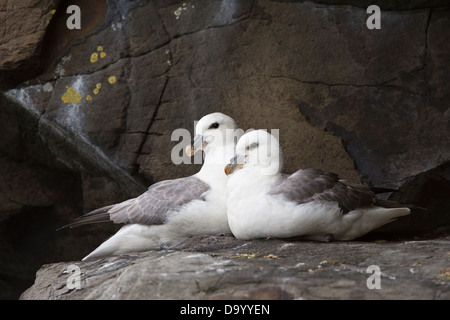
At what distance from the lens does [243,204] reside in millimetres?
4145

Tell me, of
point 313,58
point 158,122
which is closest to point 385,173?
point 313,58

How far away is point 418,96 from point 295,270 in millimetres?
2124

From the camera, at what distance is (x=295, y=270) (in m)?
3.21

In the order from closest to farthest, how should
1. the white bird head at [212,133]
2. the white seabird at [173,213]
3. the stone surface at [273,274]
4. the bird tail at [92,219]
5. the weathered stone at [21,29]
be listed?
1. the stone surface at [273,274]
2. the white seabird at [173,213]
3. the bird tail at [92,219]
4. the white bird head at [212,133]
5. the weathered stone at [21,29]

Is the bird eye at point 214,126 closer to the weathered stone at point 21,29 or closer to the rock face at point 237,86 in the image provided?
the rock face at point 237,86

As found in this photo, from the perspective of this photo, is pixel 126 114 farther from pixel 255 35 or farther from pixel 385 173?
pixel 385 173

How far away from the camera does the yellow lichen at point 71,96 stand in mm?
5191

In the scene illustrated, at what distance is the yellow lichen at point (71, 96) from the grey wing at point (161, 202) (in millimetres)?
1019

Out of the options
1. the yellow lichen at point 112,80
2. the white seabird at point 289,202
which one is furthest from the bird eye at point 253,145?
the yellow lichen at point 112,80

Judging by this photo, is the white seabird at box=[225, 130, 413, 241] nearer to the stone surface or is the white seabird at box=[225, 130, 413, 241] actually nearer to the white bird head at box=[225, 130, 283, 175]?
the white bird head at box=[225, 130, 283, 175]

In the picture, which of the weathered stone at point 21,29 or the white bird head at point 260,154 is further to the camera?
the weathered stone at point 21,29

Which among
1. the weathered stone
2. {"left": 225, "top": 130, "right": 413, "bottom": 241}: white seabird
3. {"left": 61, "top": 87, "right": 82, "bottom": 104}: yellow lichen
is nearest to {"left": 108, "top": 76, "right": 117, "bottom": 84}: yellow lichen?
{"left": 61, "top": 87, "right": 82, "bottom": 104}: yellow lichen

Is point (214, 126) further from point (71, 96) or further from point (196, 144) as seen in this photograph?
point (71, 96)

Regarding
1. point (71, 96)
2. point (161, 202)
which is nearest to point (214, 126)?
point (161, 202)
